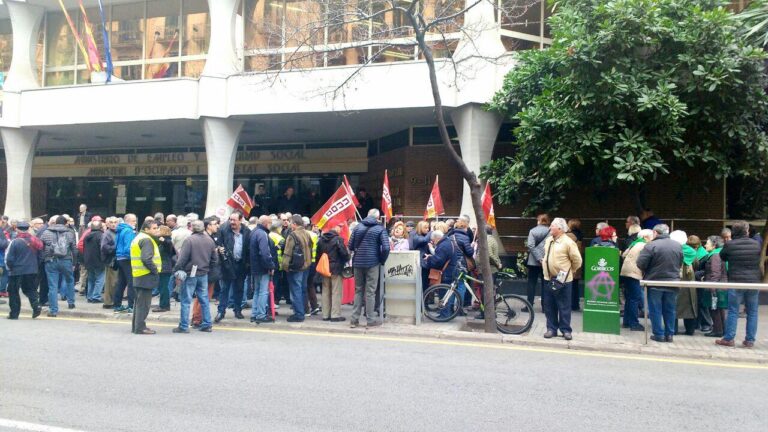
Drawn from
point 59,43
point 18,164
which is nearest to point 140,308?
point 18,164

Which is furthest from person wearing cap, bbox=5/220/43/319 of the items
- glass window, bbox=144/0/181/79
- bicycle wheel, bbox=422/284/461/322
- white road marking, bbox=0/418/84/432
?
glass window, bbox=144/0/181/79

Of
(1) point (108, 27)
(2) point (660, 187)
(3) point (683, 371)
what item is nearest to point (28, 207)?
(1) point (108, 27)

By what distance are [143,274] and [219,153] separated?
1025cm

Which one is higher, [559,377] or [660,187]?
[660,187]

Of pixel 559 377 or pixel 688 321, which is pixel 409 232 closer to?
pixel 688 321

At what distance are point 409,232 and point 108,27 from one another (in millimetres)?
15835

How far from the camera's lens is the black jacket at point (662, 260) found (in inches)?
405

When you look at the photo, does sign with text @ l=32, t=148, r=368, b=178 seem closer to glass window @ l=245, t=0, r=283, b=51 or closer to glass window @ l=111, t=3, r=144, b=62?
glass window @ l=111, t=3, r=144, b=62

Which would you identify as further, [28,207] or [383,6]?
[28,207]

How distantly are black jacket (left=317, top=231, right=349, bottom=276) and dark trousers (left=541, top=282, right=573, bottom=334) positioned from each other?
347cm

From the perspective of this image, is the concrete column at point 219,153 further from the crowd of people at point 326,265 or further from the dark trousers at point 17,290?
the dark trousers at point 17,290

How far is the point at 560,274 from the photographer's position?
10305mm

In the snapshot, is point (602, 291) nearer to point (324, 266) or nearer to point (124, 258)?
point (324, 266)

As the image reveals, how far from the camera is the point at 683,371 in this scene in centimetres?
843
